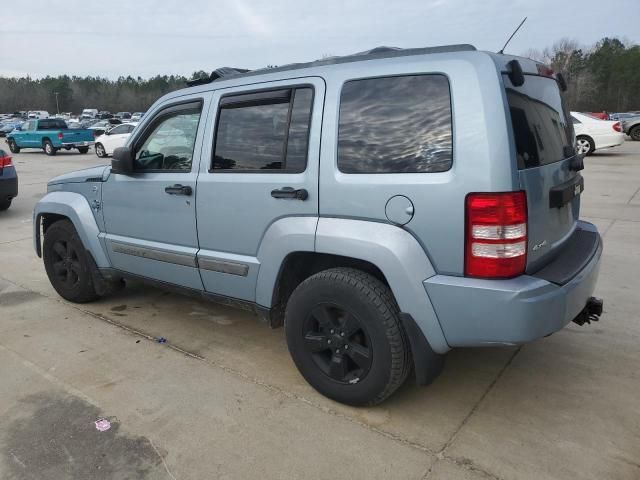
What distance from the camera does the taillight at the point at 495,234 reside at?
2309 mm

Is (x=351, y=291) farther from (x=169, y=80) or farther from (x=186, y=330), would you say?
(x=169, y=80)

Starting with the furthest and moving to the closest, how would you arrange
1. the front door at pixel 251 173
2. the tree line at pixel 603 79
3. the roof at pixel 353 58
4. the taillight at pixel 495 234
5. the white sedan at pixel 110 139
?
the tree line at pixel 603 79, the white sedan at pixel 110 139, the front door at pixel 251 173, the roof at pixel 353 58, the taillight at pixel 495 234

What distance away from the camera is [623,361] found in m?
3.41

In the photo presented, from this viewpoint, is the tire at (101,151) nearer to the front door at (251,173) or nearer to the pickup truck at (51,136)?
the pickup truck at (51,136)

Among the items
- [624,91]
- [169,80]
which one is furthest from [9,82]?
[624,91]

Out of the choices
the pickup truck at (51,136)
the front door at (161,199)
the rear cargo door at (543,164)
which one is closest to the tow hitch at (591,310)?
the rear cargo door at (543,164)

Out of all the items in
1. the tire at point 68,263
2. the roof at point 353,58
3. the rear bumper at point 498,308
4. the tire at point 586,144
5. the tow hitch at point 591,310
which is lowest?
the tire at point 68,263

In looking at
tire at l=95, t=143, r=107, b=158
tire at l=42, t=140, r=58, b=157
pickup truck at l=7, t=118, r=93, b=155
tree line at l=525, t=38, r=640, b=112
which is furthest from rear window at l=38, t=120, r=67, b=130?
tree line at l=525, t=38, r=640, b=112

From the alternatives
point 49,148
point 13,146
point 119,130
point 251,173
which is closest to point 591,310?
point 251,173

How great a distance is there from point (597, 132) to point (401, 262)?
1642 centimetres

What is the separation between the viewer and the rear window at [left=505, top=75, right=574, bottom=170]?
8.01ft

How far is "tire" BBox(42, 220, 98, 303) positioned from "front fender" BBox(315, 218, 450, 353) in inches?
113

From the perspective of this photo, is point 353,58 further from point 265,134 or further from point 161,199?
point 161,199

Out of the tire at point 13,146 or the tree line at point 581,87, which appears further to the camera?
the tree line at point 581,87
